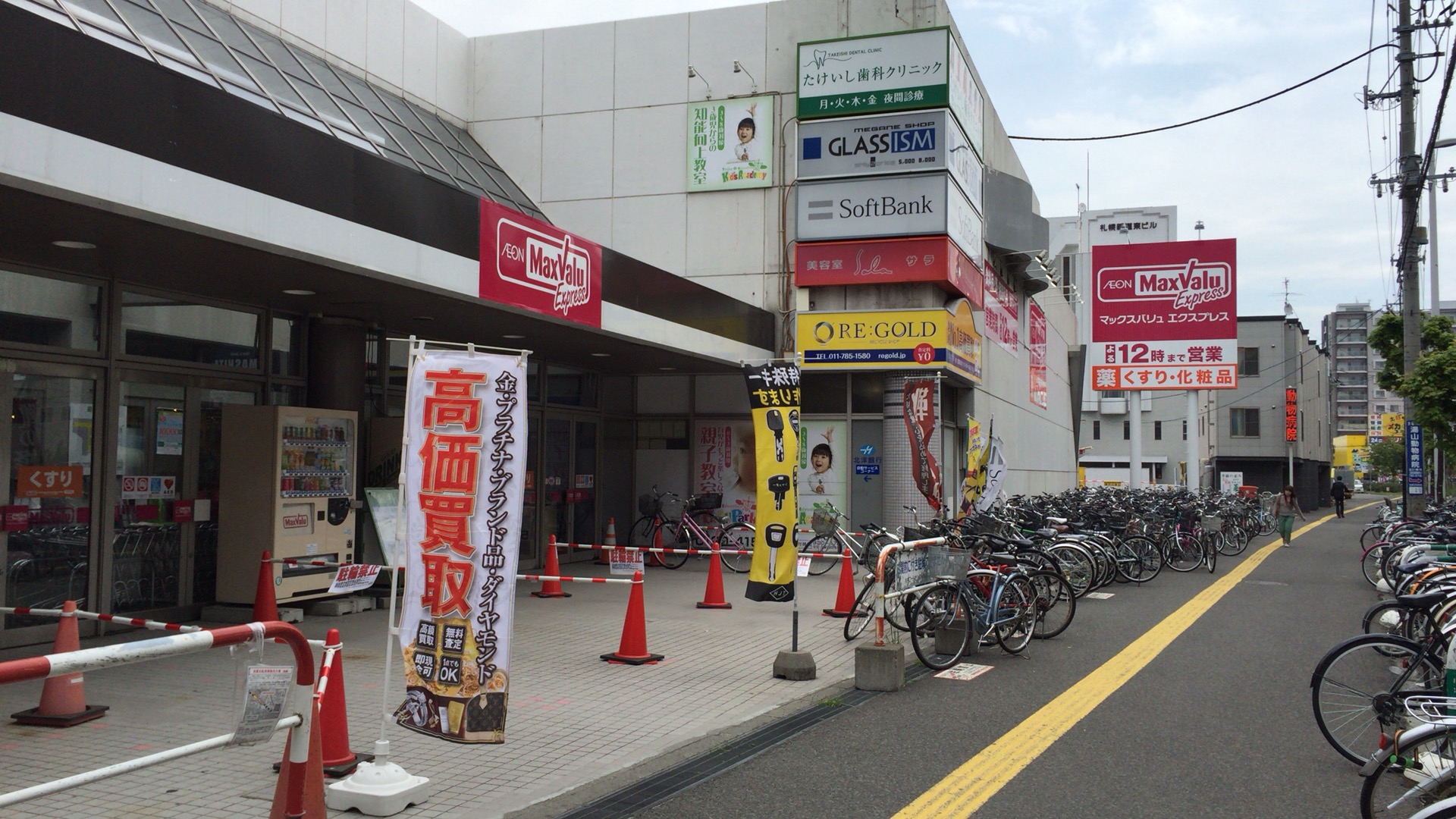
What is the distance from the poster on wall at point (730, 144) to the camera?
61.8 ft

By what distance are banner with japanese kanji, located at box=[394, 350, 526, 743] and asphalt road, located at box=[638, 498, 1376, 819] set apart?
1148 mm

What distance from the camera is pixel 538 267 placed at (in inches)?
434

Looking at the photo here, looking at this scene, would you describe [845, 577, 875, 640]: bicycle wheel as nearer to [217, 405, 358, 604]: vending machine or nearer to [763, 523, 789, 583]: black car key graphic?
[763, 523, 789, 583]: black car key graphic

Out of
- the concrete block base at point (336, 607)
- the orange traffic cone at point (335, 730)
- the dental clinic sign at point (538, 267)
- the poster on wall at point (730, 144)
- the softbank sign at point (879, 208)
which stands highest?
the poster on wall at point (730, 144)

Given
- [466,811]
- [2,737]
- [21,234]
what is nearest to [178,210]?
[21,234]

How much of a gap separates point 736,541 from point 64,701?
11.9 metres

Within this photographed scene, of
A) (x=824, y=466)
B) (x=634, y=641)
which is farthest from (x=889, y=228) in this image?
(x=634, y=641)

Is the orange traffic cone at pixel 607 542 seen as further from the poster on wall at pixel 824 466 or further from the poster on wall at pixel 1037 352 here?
the poster on wall at pixel 1037 352

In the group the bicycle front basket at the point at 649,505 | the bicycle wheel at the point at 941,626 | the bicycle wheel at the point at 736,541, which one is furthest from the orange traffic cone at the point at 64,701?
the bicycle front basket at the point at 649,505

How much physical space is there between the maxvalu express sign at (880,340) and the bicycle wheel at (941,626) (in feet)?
29.0

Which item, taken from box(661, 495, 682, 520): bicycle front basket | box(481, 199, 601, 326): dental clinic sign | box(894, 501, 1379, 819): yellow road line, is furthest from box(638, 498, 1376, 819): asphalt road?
box(661, 495, 682, 520): bicycle front basket

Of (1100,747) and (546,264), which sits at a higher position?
(546,264)

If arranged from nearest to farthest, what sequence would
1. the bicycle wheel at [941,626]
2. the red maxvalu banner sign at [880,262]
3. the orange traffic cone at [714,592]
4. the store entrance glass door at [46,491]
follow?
the store entrance glass door at [46,491] < the bicycle wheel at [941,626] < the orange traffic cone at [714,592] < the red maxvalu banner sign at [880,262]

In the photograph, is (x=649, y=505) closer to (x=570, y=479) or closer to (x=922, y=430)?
(x=570, y=479)
